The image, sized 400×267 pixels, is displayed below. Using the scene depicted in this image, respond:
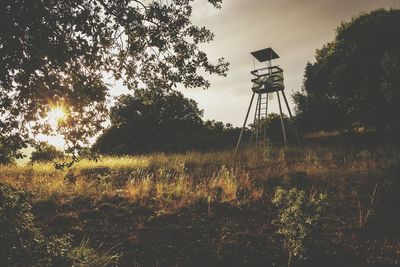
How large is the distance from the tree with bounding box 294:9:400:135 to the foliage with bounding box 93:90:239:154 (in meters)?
9.38

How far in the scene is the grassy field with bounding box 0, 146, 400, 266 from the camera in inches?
189

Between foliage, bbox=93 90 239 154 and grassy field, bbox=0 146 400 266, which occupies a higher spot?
foliage, bbox=93 90 239 154

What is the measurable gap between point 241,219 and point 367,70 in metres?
14.6

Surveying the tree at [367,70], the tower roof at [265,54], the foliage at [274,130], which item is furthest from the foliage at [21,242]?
the foliage at [274,130]

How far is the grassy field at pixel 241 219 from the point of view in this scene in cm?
480

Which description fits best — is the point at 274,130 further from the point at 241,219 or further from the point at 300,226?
the point at 300,226

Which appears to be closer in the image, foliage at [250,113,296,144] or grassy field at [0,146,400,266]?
grassy field at [0,146,400,266]

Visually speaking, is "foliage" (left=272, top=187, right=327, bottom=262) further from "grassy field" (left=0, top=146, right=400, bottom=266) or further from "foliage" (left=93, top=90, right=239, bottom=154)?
"foliage" (left=93, top=90, right=239, bottom=154)

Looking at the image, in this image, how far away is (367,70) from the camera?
17.4m

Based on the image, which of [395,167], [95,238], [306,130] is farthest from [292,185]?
[306,130]

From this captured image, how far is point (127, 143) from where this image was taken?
94.3 feet

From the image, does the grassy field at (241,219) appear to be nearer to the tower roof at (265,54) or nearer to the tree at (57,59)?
the tree at (57,59)

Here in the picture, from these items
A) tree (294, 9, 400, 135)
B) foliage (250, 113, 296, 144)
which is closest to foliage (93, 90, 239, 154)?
foliage (250, 113, 296, 144)

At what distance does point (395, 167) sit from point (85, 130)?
22.7 feet
